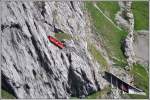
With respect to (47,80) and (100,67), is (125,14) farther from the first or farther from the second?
(47,80)

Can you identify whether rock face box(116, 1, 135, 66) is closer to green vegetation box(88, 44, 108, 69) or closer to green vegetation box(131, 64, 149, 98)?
green vegetation box(131, 64, 149, 98)

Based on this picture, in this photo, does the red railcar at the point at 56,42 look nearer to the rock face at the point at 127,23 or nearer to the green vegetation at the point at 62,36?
the green vegetation at the point at 62,36

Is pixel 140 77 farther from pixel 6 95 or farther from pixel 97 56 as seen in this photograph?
pixel 6 95

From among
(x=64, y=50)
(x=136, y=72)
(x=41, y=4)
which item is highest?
(x=41, y=4)

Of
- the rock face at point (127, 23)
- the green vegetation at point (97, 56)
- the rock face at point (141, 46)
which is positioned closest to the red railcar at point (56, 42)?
the green vegetation at point (97, 56)

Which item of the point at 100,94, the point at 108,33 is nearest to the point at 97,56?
the point at 100,94

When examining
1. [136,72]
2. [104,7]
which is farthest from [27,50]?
[104,7]

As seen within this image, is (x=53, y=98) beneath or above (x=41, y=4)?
beneath
